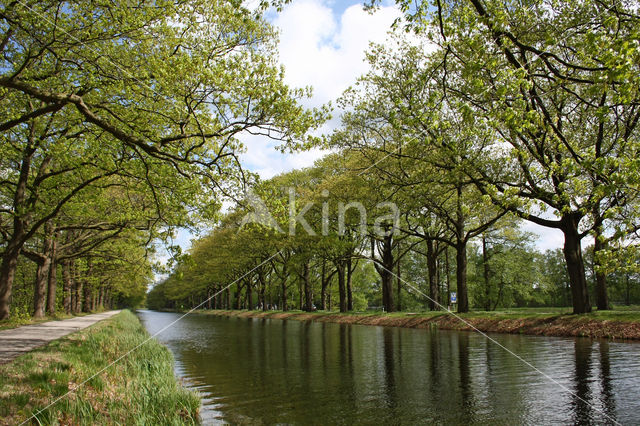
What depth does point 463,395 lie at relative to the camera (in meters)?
8.66

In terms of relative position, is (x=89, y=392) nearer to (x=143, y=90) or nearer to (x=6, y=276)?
(x=143, y=90)

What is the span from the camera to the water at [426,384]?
288 inches

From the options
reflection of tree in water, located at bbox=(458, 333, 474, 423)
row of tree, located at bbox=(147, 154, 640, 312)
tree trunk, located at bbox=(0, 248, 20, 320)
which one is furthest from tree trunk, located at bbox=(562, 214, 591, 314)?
tree trunk, located at bbox=(0, 248, 20, 320)

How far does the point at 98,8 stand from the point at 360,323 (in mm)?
28786

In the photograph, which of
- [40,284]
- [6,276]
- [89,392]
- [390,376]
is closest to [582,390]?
[390,376]

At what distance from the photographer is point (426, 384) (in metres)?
9.81

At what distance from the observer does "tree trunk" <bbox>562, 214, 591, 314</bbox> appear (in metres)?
20.2

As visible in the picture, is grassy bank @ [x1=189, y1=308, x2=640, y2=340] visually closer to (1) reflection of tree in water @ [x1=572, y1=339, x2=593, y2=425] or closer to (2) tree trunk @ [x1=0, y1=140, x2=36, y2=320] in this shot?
(1) reflection of tree in water @ [x1=572, y1=339, x2=593, y2=425]

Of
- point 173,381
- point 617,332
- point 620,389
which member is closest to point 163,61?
point 173,381

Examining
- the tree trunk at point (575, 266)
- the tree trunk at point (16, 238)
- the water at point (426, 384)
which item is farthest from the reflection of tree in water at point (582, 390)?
the tree trunk at point (16, 238)

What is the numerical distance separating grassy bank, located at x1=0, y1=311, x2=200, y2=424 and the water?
0.85 m

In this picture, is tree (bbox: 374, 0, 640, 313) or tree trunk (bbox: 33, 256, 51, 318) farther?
tree trunk (bbox: 33, 256, 51, 318)

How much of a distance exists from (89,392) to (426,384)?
277 inches

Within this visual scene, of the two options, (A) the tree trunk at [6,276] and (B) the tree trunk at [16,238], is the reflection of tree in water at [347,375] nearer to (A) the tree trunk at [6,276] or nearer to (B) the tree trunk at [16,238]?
(B) the tree trunk at [16,238]
